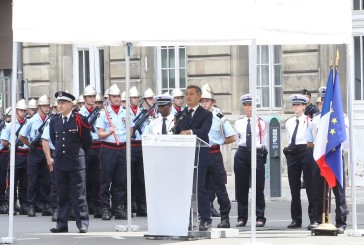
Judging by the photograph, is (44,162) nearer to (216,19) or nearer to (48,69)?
(216,19)

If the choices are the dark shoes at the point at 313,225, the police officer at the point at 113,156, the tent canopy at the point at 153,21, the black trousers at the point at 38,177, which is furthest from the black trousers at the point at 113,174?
the tent canopy at the point at 153,21

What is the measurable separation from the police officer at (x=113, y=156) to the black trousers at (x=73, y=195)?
3.18 m

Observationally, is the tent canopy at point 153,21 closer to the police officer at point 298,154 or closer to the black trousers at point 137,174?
the police officer at point 298,154

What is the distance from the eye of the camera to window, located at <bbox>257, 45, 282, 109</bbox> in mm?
31000

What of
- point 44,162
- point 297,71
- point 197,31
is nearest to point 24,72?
point 297,71

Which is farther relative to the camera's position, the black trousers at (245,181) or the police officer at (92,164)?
the police officer at (92,164)

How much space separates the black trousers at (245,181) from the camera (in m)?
20.3

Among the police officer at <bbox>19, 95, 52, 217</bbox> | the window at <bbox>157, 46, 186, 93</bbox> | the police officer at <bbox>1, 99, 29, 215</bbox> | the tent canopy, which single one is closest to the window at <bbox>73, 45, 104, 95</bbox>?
the window at <bbox>157, 46, 186, 93</bbox>

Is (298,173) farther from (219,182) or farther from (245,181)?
(219,182)

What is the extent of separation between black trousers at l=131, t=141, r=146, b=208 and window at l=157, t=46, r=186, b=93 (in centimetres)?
961

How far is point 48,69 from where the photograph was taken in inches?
1368

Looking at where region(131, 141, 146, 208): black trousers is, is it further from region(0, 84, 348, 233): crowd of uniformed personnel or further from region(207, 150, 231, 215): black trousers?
region(207, 150, 231, 215): black trousers

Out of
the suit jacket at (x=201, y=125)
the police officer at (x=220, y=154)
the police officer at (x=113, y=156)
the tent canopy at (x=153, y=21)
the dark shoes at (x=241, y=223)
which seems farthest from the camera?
the police officer at (x=113, y=156)

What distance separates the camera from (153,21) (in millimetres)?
17078
